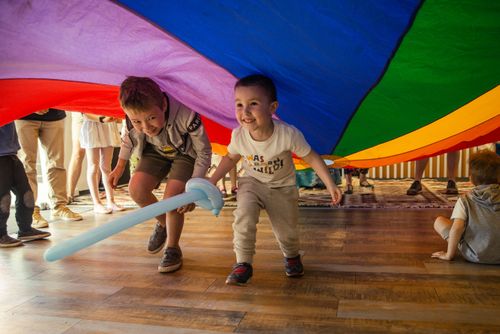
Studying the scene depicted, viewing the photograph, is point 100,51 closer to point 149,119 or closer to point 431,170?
point 149,119

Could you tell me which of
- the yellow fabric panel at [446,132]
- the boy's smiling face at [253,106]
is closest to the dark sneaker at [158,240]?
the boy's smiling face at [253,106]

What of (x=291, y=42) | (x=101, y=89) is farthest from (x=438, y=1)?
(x=101, y=89)

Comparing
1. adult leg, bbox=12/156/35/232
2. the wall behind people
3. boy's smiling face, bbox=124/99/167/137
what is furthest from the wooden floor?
the wall behind people

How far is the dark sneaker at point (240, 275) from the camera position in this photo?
5.23 feet

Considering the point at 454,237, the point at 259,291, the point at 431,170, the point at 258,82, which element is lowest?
the point at 259,291

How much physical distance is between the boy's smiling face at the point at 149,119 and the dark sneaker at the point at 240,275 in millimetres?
562

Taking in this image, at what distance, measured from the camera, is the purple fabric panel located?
1215 millimetres

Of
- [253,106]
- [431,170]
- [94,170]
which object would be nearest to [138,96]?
[253,106]

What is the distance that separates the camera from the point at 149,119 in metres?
1.61

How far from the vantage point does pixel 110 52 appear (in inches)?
58.7

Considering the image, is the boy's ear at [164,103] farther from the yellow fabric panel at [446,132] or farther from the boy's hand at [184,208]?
the yellow fabric panel at [446,132]

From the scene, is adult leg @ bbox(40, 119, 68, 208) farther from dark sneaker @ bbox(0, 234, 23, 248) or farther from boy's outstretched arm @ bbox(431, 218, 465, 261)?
boy's outstretched arm @ bbox(431, 218, 465, 261)

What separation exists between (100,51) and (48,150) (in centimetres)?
158

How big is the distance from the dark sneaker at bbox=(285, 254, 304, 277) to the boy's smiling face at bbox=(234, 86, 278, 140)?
495mm
